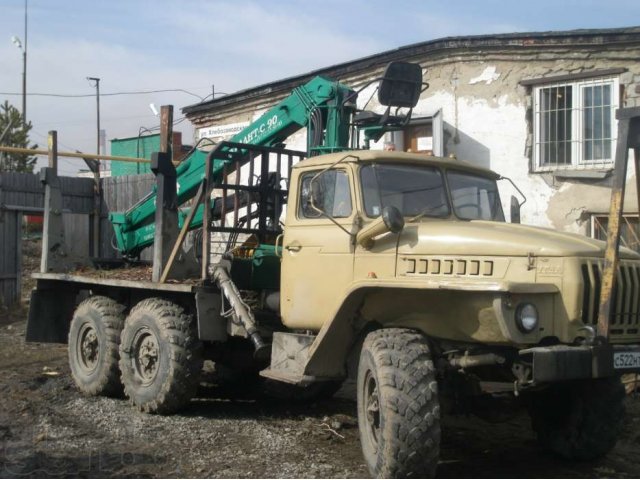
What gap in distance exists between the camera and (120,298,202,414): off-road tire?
25.6 feet

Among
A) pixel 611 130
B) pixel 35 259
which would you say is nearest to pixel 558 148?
pixel 611 130

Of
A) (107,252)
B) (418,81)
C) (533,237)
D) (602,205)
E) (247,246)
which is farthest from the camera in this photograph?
(107,252)

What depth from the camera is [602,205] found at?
11.4 meters

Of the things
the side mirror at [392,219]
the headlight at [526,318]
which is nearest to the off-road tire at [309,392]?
the side mirror at [392,219]

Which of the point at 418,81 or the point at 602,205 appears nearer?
the point at 418,81

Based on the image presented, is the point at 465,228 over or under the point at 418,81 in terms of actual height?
under

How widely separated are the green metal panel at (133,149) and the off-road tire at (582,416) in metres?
15.6

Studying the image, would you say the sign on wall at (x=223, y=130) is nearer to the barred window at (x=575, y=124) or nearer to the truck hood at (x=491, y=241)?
the barred window at (x=575, y=124)

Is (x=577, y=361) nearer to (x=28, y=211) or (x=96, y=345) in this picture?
(x=96, y=345)

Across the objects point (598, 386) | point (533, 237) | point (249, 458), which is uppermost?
point (533, 237)

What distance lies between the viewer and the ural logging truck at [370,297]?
530 cm

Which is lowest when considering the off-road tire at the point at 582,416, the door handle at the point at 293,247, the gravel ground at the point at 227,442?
the gravel ground at the point at 227,442

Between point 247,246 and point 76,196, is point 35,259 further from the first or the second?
point 247,246

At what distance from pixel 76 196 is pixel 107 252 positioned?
1299mm
